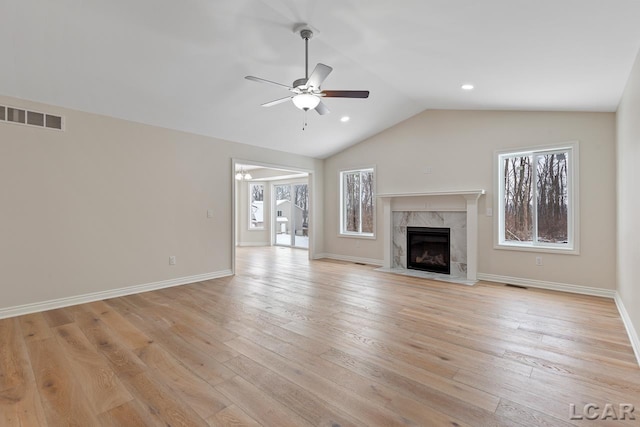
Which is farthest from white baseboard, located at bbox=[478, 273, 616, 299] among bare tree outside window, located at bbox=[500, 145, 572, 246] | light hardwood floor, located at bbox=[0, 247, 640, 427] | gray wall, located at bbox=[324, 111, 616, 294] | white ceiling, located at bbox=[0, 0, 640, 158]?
white ceiling, located at bbox=[0, 0, 640, 158]

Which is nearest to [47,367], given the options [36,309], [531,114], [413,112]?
[36,309]

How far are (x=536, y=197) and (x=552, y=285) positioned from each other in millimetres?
1358

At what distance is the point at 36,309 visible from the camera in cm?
357

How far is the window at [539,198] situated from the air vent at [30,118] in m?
A: 6.34

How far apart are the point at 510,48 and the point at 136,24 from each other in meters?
3.43

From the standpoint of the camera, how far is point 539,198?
187 inches

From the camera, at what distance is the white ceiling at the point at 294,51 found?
243cm

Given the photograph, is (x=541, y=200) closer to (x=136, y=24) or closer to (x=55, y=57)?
(x=136, y=24)

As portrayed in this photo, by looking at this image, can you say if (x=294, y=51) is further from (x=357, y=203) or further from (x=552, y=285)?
(x=552, y=285)

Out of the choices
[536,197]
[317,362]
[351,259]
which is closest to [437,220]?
[536,197]

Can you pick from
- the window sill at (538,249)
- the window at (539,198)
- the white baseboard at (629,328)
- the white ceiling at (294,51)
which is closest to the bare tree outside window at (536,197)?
the window at (539,198)

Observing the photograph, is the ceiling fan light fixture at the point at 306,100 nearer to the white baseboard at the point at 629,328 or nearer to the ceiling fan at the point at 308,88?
the ceiling fan at the point at 308,88

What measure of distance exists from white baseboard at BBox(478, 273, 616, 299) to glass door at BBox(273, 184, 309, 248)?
5.56m

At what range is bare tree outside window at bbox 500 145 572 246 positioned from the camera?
455 centimetres
